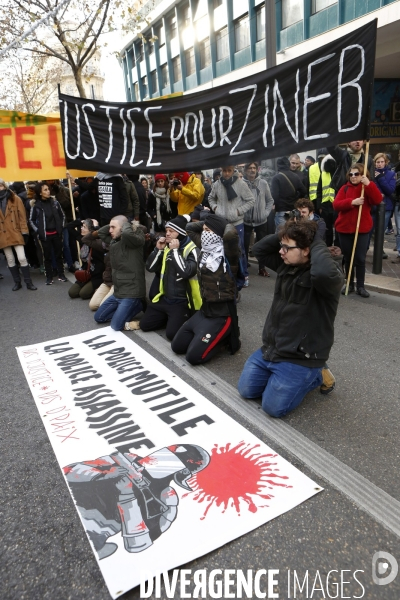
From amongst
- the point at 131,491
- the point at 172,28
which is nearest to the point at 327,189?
the point at 131,491

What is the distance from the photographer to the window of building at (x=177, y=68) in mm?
25141

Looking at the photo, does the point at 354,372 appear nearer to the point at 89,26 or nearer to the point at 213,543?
the point at 213,543

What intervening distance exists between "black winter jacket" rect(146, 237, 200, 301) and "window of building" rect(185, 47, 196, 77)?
2159cm

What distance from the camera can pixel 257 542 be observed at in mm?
2195

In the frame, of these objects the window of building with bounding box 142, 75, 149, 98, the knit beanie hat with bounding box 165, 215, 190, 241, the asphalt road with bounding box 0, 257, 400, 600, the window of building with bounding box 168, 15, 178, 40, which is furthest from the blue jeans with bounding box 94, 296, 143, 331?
the window of building with bounding box 142, 75, 149, 98

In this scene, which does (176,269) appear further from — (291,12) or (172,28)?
(172,28)

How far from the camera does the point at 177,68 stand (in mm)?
25469

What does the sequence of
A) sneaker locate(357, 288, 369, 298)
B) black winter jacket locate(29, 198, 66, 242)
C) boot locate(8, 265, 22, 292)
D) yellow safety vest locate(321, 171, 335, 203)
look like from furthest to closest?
black winter jacket locate(29, 198, 66, 242), boot locate(8, 265, 22, 292), yellow safety vest locate(321, 171, 335, 203), sneaker locate(357, 288, 369, 298)

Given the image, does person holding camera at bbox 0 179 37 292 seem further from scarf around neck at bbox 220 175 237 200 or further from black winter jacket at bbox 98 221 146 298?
scarf around neck at bbox 220 175 237 200

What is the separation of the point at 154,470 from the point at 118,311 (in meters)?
3.00

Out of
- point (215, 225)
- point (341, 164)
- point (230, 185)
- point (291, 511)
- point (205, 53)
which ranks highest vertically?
point (205, 53)

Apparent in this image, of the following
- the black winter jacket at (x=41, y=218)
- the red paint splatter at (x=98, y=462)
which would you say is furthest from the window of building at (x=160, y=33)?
the red paint splatter at (x=98, y=462)

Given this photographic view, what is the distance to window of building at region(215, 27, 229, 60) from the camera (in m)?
20.0

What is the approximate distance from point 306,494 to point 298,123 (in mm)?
3864
